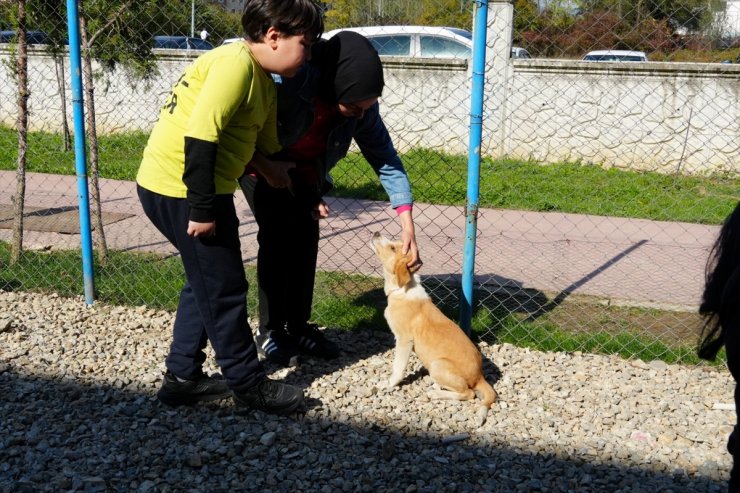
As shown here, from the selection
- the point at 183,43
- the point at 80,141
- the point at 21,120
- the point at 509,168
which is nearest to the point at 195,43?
the point at 183,43

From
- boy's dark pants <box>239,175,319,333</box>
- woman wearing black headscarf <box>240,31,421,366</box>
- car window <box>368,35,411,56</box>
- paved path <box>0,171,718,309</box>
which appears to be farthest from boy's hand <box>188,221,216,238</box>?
car window <box>368,35,411,56</box>

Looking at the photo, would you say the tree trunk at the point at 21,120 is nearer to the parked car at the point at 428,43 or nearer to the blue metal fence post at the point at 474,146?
the parked car at the point at 428,43

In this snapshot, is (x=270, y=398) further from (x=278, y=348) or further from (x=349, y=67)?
(x=349, y=67)

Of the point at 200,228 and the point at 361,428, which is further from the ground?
the point at 200,228

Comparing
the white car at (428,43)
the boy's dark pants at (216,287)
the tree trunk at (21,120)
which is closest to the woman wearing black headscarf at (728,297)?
the boy's dark pants at (216,287)

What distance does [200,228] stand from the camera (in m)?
3.08

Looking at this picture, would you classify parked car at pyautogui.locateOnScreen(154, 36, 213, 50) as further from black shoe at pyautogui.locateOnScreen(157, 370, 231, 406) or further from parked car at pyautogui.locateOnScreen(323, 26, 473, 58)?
black shoe at pyautogui.locateOnScreen(157, 370, 231, 406)

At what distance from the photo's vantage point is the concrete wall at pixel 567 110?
6961 mm

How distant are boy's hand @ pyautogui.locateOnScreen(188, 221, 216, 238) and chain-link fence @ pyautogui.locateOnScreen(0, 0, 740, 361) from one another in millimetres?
1990

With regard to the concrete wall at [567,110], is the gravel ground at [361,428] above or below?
below

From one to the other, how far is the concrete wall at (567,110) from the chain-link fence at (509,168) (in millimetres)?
28

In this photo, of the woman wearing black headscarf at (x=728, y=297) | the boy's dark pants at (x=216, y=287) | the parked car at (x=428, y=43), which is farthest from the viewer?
the parked car at (x=428, y=43)

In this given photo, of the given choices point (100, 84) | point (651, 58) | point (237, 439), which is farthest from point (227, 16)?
point (237, 439)

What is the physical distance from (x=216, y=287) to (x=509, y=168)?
5232mm
